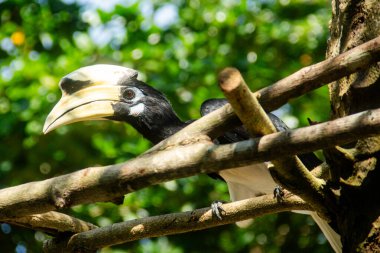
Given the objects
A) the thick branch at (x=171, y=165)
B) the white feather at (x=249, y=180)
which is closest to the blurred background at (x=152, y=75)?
the white feather at (x=249, y=180)

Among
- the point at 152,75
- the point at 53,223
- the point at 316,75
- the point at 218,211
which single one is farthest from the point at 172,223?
the point at 152,75

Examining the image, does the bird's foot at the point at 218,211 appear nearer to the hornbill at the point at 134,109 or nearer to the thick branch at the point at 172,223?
the thick branch at the point at 172,223

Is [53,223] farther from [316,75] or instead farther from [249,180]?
[249,180]

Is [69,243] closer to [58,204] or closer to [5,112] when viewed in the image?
[58,204]

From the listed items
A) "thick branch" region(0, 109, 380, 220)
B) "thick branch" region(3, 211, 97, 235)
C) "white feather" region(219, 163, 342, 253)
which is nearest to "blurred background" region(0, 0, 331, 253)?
"white feather" region(219, 163, 342, 253)

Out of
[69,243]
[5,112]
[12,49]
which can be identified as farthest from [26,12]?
[69,243]

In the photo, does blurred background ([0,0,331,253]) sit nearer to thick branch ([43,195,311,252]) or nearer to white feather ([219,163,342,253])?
white feather ([219,163,342,253])

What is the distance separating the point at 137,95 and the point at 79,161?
120 centimetres

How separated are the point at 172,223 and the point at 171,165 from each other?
961 millimetres

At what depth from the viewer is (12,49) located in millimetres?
6918

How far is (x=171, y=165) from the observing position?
2359 millimetres

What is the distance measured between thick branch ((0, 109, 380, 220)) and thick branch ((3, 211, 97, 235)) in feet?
1.44

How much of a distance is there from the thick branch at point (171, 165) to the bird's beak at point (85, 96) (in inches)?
57.0

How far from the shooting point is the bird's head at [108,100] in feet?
13.9
